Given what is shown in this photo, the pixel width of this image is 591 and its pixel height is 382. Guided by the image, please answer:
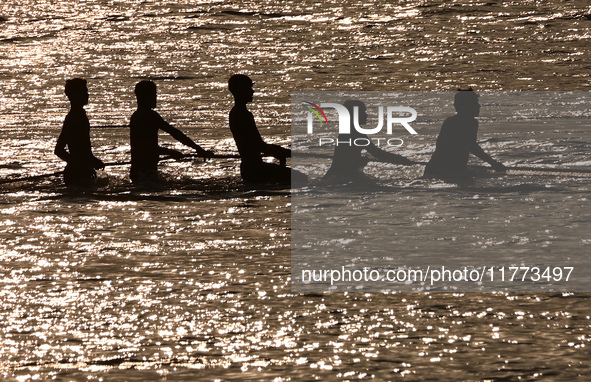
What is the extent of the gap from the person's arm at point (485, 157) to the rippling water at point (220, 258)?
937 mm

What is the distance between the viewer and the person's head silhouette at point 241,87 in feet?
37.3

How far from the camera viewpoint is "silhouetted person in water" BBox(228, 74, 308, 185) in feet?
37.9

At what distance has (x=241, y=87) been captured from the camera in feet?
37.6

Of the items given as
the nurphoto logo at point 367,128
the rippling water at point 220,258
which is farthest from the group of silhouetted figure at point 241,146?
the nurphoto logo at point 367,128

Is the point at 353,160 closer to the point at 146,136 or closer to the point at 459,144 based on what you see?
the point at 459,144

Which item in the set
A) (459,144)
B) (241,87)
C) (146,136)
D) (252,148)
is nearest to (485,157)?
(459,144)

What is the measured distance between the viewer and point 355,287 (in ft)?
26.3

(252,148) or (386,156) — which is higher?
(252,148)

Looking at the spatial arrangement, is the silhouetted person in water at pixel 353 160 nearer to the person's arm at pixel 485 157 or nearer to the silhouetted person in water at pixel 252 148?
the silhouetted person in water at pixel 252 148

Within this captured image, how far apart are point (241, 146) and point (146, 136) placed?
964 millimetres

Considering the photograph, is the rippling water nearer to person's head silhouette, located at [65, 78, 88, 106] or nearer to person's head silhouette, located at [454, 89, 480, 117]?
person's head silhouette, located at [65, 78, 88, 106]

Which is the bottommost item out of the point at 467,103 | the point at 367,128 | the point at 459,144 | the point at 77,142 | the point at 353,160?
the point at 367,128

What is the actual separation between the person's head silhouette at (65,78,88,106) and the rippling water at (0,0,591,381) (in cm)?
90

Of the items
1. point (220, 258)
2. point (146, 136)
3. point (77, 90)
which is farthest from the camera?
point (146, 136)
